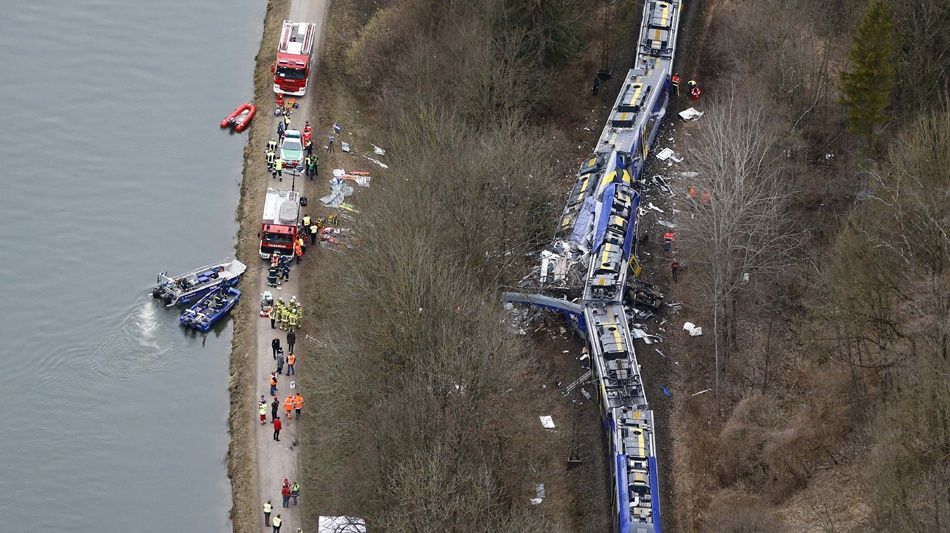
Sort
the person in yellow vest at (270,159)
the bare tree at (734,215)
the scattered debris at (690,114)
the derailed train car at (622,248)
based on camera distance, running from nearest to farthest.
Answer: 1. the derailed train car at (622,248)
2. the bare tree at (734,215)
3. the person in yellow vest at (270,159)
4. the scattered debris at (690,114)

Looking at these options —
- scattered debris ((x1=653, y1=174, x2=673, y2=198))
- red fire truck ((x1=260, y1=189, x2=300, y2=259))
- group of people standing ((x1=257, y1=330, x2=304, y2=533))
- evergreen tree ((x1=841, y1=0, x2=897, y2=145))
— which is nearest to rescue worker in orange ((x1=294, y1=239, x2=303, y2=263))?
red fire truck ((x1=260, y1=189, x2=300, y2=259))

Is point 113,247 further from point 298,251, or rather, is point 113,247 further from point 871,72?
point 871,72

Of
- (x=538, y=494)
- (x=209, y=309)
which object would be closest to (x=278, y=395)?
(x=209, y=309)

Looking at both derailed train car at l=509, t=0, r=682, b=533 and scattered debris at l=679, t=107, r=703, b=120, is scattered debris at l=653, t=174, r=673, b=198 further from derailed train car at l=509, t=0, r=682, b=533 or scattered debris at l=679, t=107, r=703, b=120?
scattered debris at l=679, t=107, r=703, b=120

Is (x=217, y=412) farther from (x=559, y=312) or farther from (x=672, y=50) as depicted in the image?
(x=672, y=50)

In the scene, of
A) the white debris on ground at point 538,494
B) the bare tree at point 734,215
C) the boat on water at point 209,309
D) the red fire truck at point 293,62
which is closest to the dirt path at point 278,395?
the boat on water at point 209,309

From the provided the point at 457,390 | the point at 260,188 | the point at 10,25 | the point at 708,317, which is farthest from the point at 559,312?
the point at 10,25

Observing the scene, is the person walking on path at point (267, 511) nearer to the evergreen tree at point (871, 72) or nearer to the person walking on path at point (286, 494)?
the person walking on path at point (286, 494)
